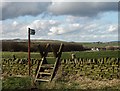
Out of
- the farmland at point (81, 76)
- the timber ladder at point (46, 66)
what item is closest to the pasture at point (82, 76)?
the farmland at point (81, 76)

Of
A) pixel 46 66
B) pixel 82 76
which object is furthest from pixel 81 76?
pixel 46 66

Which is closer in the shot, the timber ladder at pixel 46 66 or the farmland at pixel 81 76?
the farmland at pixel 81 76

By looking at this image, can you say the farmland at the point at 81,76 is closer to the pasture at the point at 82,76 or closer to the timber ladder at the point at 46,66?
the pasture at the point at 82,76

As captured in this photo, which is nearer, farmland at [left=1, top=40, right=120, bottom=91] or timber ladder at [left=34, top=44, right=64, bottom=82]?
farmland at [left=1, top=40, right=120, bottom=91]

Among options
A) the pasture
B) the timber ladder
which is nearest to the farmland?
the pasture

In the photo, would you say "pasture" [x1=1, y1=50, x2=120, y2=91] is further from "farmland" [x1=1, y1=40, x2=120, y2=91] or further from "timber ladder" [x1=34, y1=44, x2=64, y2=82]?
"timber ladder" [x1=34, y1=44, x2=64, y2=82]

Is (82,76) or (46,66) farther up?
(46,66)

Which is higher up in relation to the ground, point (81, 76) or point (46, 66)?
point (46, 66)

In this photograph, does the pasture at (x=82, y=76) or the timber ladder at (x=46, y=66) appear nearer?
the pasture at (x=82, y=76)

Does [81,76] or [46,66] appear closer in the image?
[81,76]

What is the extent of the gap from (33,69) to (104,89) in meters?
5.08

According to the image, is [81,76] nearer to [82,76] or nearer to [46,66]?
[82,76]

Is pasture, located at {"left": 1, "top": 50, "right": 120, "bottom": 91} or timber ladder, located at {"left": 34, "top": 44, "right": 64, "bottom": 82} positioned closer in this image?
pasture, located at {"left": 1, "top": 50, "right": 120, "bottom": 91}

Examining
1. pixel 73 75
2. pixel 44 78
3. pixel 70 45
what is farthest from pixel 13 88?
pixel 70 45
